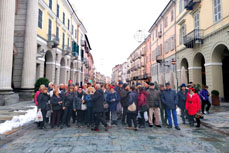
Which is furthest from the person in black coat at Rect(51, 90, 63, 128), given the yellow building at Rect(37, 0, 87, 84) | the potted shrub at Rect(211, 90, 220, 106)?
the potted shrub at Rect(211, 90, 220, 106)

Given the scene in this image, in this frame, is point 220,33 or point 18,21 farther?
point 18,21

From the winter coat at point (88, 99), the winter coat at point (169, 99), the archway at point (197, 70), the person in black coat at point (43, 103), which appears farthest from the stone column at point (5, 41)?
the archway at point (197, 70)

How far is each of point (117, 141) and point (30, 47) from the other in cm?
1384

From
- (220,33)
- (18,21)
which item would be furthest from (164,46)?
(18,21)

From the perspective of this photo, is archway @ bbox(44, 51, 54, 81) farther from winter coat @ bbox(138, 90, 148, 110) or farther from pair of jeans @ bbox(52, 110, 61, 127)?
winter coat @ bbox(138, 90, 148, 110)

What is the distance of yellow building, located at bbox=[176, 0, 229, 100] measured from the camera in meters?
13.3

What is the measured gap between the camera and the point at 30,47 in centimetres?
1482

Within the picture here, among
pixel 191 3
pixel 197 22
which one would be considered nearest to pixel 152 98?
pixel 197 22

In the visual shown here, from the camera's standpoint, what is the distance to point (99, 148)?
169 inches

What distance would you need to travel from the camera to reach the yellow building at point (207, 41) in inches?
522

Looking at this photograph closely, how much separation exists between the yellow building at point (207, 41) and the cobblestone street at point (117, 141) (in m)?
9.21

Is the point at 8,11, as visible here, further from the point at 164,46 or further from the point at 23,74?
the point at 164,46

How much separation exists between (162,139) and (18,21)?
16.8 meters

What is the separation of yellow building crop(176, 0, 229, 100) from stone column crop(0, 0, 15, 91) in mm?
14482
